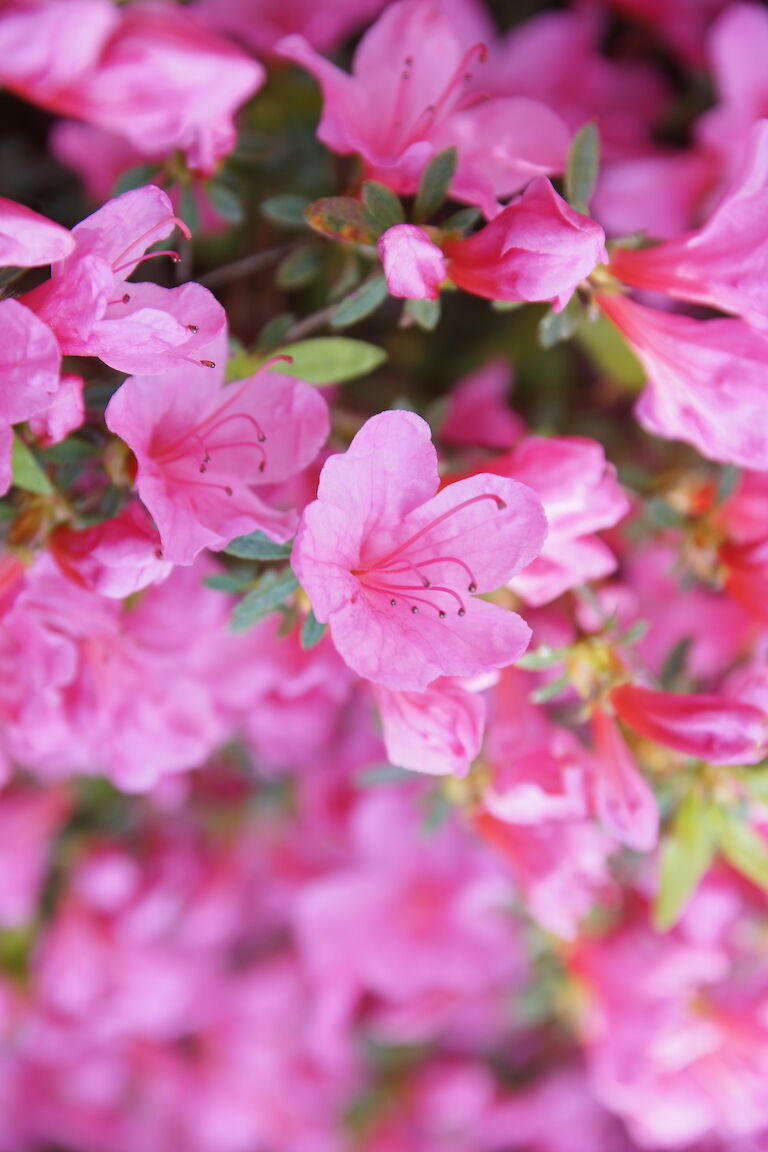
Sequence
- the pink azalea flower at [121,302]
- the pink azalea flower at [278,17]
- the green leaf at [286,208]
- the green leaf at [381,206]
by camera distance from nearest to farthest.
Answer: the pink azalea flower at [121,302]
the green leaf at [381,206]
the green leaf at [286,208]
the pink azalea flower at [278,17]

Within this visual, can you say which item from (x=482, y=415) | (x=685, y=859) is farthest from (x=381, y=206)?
(x=685, y=859)

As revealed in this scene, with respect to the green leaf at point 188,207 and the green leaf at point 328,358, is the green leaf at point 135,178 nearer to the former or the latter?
the green leaf at point 188,207

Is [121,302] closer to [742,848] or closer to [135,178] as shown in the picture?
[135,178]

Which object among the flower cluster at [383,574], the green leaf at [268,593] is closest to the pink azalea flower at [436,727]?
the flower cluster at [383,574]

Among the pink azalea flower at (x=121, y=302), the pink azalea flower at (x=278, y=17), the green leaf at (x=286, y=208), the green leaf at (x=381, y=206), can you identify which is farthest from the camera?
the pink azalea flower at (x=278, y=17)

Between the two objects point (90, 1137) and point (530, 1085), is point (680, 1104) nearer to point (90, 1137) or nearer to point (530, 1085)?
point (530, 1085)

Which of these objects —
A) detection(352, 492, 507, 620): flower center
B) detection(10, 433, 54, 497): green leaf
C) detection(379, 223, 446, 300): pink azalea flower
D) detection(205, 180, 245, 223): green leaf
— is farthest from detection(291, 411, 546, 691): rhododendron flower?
detection(205, 180, 245, 223): green leaf
